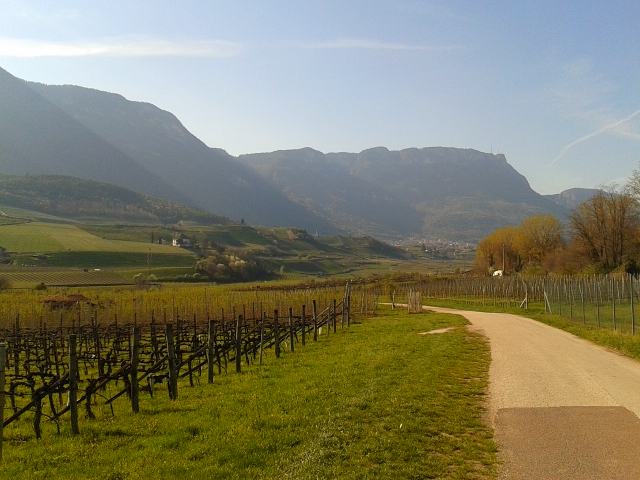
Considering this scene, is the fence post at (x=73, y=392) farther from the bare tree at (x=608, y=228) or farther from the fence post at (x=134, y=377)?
the bare tree at (x=608, y=228)

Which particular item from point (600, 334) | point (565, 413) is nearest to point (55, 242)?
point (600, 334)

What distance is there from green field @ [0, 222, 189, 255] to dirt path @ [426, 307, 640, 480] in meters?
98.5

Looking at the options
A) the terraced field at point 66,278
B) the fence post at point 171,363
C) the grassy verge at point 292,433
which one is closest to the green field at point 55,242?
the terraced field at point 66,278

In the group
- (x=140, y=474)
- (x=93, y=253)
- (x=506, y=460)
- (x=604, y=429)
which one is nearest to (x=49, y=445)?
(x=140, y=474)

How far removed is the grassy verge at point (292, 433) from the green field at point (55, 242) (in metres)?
96.9

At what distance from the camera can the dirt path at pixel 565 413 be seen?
769 cm

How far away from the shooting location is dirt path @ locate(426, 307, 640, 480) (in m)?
7.69

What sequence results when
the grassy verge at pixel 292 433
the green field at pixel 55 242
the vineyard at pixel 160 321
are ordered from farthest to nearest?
the green field at pixel 55 242, the vineyard at pixel 160 321, the grassy verge at pixel 292 433

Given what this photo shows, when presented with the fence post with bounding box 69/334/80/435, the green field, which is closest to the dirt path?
the fence post with bounding box 69/334/80/435

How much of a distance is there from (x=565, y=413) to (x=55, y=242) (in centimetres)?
11213

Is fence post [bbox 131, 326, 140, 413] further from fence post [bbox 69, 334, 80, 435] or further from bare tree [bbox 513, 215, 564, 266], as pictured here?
bare tree [bbox 513, 215, 564, 266]

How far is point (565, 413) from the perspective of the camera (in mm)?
10547

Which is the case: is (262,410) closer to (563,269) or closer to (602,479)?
Result: (602,479)

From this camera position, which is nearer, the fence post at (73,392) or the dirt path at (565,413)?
the dirt path at (565,413)
